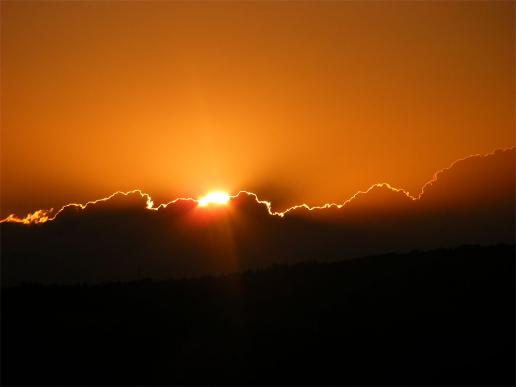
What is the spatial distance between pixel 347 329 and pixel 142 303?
16.1 metres

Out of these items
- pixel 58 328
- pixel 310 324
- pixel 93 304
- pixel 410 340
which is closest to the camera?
pixel 410 340

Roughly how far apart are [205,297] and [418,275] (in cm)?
1584

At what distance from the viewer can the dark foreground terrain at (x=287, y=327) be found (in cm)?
4447

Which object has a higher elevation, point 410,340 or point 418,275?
point 418,275

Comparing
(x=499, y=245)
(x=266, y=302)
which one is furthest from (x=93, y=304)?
(x=499, y=245)

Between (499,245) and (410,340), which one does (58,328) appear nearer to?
(410,340)

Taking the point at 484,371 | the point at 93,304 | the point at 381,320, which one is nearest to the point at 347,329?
the point at 381,320

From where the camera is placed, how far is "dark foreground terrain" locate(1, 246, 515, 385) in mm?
44469

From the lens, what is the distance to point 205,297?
192 feet

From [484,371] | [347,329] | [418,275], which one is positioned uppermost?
[418,275]

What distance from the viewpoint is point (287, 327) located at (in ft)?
166

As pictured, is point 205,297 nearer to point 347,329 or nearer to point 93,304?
point 93,304

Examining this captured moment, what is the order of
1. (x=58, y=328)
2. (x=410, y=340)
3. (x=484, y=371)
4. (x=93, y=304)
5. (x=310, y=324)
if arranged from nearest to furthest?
(x=484, y=371), (x=410, y=340), (x=310, y=324), (x=58, y=328), (x=93, y=304)

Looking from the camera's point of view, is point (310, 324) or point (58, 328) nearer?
point (310, 324)
